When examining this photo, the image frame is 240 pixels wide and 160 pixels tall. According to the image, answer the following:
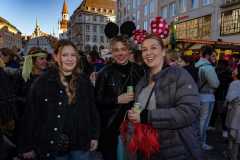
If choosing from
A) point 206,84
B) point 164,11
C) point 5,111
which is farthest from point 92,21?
point 5,111

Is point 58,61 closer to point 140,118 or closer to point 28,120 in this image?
point 28,120

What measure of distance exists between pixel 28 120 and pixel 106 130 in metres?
1.01

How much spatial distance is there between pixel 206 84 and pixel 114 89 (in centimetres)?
340

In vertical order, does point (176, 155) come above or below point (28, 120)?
below

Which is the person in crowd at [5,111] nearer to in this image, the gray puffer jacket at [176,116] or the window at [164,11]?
the gray puffer jacket at [176,116]

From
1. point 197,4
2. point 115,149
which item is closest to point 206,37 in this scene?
point 197,4

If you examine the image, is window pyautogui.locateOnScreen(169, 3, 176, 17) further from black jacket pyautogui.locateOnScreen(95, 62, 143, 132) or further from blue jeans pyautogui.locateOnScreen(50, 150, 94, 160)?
blue jeans pyautogui.locateOnScreen(50, 150, 94, 160)

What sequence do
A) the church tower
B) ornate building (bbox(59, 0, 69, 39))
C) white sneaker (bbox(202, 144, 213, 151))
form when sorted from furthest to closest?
1. the church tower
2. ornate building (bbox(59, 0, 69, 39))
3. white sneaker (bbox(202, 144, 213, 151))

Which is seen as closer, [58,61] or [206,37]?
[58,61]

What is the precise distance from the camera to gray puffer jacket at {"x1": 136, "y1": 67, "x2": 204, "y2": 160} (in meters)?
2.55

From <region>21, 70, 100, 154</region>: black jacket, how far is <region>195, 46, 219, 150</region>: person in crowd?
388cm

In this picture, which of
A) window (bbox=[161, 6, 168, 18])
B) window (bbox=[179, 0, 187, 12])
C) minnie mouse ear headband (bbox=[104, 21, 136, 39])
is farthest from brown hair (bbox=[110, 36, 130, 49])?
window (bbox=[161, 6, 168, 18])

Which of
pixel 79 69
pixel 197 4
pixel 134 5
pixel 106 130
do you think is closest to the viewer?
pixel 79 69

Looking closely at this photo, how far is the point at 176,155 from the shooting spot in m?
2.60
